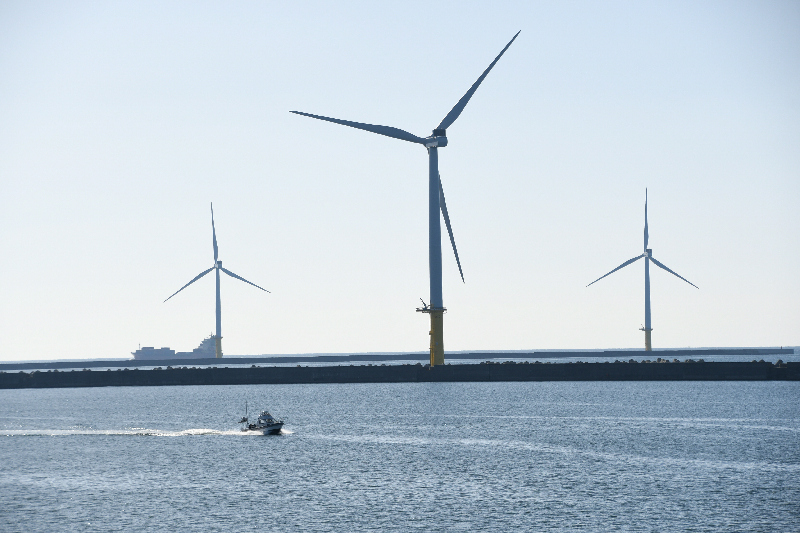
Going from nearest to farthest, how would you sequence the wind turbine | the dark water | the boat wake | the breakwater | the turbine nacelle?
the dark water < the boat wake < the wind turbine < the turbine nacelle < the breakwater

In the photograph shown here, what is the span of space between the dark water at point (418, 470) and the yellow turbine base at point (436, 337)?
23.3 metres

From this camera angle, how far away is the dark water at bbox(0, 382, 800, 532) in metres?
61.3

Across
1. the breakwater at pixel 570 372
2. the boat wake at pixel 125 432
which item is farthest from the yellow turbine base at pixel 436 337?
the boat wake at pixel 125 432

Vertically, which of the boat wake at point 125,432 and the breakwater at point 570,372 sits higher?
the breakwater at point 570,372

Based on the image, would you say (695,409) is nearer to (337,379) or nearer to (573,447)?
(573,447)

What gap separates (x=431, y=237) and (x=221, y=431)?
60.9 metres

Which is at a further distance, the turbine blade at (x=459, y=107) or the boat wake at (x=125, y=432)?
the turbine blade at (x=459, y=107)

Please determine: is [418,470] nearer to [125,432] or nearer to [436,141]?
[125,432]

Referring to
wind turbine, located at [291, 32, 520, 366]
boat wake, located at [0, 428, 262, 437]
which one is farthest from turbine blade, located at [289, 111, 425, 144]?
boat wake, located at [0, 428, 262, 437]

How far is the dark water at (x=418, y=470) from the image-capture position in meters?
61.3

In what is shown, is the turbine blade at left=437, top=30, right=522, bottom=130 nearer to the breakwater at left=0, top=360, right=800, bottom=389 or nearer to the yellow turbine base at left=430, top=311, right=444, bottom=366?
the yellow turbine base at left=430, top=311, right=444, bottom=366

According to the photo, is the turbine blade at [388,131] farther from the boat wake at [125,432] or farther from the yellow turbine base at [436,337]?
the boat wake at [125,432]

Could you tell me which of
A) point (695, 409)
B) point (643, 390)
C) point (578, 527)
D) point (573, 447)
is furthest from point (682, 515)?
point (643, 390)

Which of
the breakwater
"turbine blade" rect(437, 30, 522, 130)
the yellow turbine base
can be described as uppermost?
"turbine blade" rect(437, 30, 522, 130)
